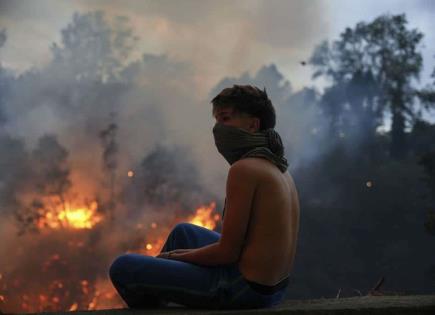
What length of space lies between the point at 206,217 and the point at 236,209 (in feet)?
100

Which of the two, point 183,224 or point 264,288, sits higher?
point 183,224

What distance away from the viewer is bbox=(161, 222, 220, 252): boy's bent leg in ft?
11.0

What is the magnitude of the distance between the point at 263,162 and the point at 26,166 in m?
30.7

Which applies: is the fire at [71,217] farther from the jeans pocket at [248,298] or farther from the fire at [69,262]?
the jeans pocket at [248,298]

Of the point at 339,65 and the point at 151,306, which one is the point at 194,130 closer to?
the point at 339,65

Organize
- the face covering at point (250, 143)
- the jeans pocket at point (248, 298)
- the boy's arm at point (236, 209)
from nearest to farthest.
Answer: the boy's arm at point (236, 209) < the jeans pocket at point (248, 298) < the face covering at point (250, 143)

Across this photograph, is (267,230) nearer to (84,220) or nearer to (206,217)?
(84,220)

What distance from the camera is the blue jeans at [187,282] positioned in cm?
285

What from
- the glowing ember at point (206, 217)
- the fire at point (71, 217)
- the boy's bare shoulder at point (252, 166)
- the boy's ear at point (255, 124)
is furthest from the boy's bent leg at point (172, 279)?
the glowing ember at point (206, 217)

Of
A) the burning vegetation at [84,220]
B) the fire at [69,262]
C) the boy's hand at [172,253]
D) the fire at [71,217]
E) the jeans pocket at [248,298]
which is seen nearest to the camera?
the jeans pocket at [248,298]

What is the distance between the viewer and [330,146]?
40500 mm

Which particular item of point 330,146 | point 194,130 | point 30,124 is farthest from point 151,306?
point 330,146

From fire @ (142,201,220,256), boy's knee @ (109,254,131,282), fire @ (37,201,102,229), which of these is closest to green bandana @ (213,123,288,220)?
boy's knee @ (109,254,131,282)

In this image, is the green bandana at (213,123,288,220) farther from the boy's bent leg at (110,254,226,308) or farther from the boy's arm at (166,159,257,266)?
the boy's bent leg at (110,254,226,308)
